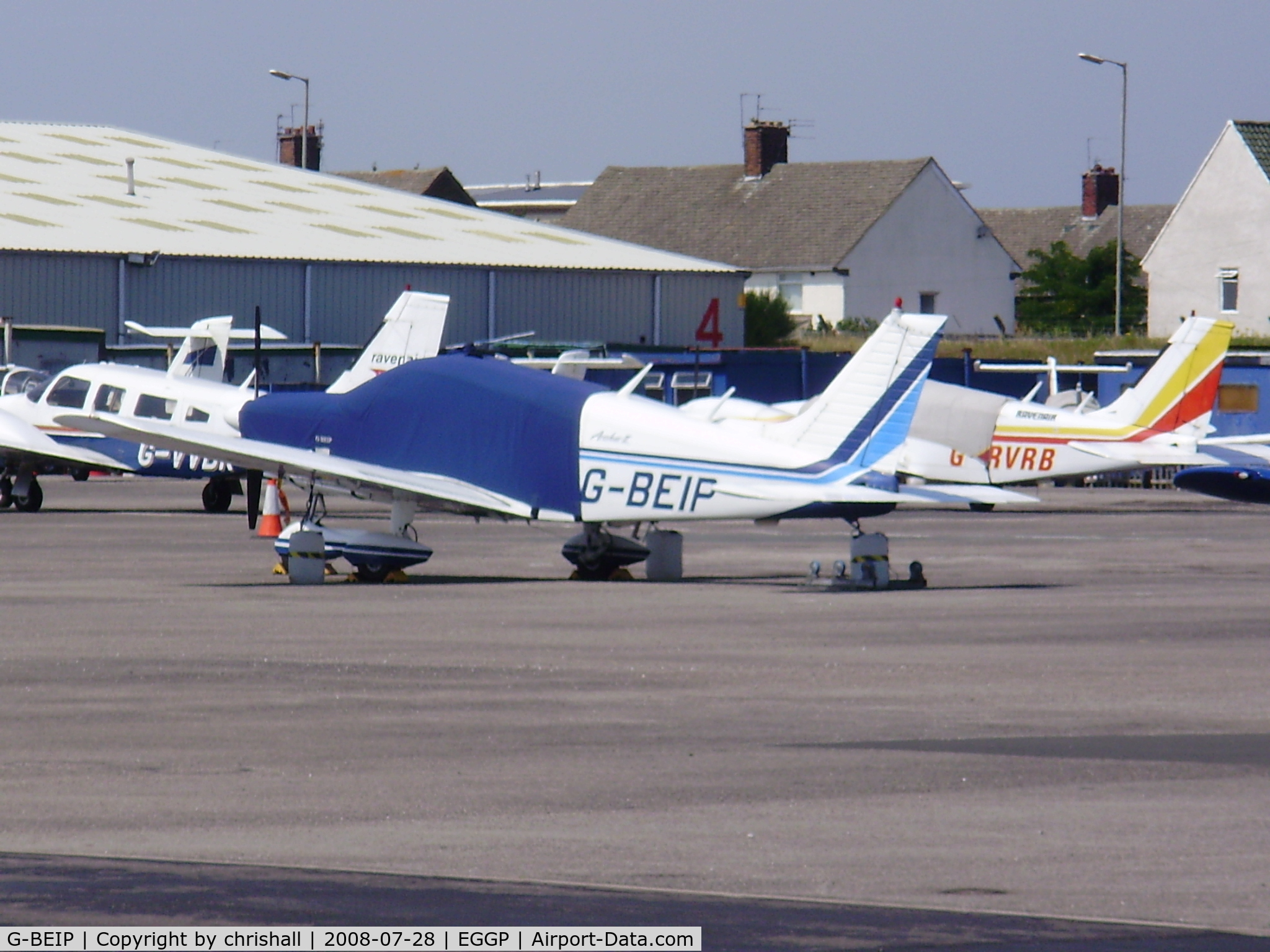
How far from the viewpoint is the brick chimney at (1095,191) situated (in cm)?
11694

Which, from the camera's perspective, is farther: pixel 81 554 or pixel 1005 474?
pixel 1005 474

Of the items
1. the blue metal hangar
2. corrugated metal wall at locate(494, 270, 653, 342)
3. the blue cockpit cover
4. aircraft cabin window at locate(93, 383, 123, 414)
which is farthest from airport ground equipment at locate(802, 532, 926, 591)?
corrugated metal wall at locate(494, 270, 653, 342)

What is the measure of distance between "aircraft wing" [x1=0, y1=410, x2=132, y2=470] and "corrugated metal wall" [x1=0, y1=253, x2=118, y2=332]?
2375cm

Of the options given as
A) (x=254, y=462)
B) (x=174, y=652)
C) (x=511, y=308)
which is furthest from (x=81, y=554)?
(x=511, y=308)

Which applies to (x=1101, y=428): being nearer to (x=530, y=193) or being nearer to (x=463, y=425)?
(x=463, y=425)

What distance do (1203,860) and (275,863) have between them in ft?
11.5

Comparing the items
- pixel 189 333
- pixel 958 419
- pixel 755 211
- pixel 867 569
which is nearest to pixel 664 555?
pixel 867 569

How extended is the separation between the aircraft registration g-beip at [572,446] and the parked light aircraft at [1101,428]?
11.5 meters

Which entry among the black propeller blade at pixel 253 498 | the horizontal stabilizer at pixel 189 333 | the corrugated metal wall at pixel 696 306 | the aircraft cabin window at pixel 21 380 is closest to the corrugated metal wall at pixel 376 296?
the horizontal stabilizer at pixel 189 333

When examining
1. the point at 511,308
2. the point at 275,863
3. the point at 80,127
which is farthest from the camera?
the point at 80,127

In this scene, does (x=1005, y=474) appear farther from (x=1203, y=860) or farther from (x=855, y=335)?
(x=855, y=335)

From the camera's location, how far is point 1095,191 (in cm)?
11700

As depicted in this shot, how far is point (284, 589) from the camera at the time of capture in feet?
68.3

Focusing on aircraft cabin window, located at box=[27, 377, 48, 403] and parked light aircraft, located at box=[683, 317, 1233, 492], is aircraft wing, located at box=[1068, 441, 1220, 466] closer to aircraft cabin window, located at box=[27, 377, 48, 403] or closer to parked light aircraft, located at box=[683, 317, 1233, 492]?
parked light aircraft, located at box=[683, 317, 1233, 492]
